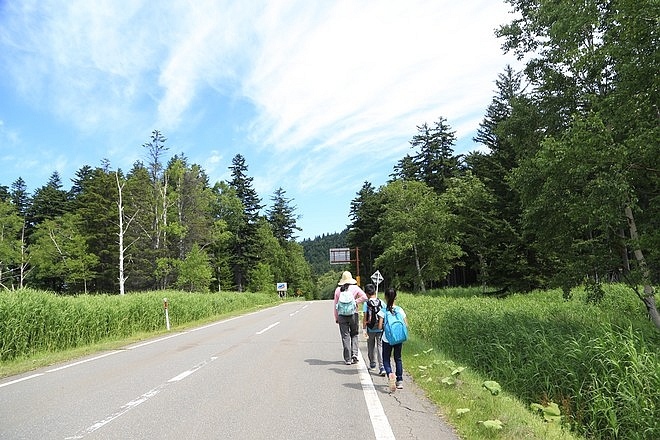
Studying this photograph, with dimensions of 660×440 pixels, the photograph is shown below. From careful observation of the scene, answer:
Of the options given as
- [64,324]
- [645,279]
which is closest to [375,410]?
[645,279]

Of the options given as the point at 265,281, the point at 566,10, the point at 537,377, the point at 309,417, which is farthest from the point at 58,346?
the point at 265,281

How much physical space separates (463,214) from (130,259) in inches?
1196

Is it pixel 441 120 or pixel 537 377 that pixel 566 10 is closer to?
pixel 537 377

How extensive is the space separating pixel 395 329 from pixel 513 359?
3.08 metres

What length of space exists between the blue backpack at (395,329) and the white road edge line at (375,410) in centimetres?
86

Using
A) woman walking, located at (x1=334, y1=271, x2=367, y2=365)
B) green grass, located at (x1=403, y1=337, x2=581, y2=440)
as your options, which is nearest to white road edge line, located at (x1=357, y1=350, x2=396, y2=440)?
green grass, located at (x1=403, y1=337, x2=581, y2=440)

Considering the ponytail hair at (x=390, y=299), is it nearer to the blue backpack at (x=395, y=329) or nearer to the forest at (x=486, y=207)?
the blue backpack at (x=395, y=329)

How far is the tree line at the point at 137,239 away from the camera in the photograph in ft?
138

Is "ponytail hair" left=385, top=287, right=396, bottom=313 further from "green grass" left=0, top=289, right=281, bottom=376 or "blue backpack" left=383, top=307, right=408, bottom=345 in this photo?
"green grass" left=0, top=289, right=281, bottom=376

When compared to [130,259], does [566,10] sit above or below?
above

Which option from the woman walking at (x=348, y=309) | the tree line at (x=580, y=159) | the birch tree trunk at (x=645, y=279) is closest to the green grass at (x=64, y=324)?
the woman walking at (x=348, y=309)

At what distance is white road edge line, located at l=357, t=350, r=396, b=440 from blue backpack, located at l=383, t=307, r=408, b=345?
862 mm

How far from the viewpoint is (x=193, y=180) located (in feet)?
152

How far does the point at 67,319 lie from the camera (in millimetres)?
14797
